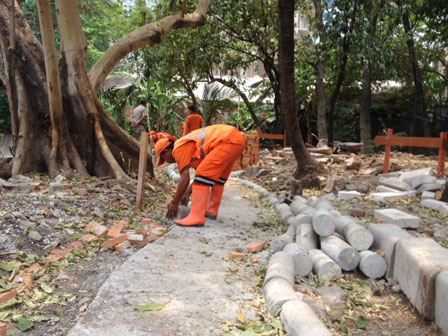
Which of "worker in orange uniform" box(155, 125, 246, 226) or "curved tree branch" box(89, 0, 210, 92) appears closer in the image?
"worker in orange uniform" box(155, 125, 246, 226)

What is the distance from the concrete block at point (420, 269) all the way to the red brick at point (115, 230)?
2602mm

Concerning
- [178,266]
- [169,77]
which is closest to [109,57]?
[178,266]

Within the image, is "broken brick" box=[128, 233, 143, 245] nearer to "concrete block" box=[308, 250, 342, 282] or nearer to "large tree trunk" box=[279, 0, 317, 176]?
Answer: "concrete block" box=[308, 250, 342, 282]

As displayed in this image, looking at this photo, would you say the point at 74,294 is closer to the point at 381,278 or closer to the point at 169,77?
the point at 381,278

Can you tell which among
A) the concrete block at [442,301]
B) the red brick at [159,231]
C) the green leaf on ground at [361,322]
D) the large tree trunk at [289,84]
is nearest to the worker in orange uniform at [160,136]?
the red brick at [159,231]

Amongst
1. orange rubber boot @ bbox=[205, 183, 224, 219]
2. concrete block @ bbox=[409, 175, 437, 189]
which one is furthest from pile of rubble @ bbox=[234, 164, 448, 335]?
concrete block @ bbox=[409, 175, 437, 189]

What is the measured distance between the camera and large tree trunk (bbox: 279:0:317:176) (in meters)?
7.23

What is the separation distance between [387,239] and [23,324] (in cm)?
278

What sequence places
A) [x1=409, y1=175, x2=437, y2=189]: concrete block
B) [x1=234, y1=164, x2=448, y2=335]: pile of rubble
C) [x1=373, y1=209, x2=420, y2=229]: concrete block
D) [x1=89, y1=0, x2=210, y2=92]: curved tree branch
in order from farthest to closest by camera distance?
[x1=89, y1=0, x2=210, y2=92]: curved tree branch → [x1=409, y1=175, x2=437, y2=189]: concrete block → [x1=373, y1=209, x2=420, y2=229]: concrete block → [x1=234, y1=164, x2=448, y2=335]: pile of rubble

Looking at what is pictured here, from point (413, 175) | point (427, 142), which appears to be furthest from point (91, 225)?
point (427, 142)

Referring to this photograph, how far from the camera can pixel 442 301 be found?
104 inches

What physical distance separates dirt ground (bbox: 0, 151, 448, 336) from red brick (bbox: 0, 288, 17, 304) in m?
0.06

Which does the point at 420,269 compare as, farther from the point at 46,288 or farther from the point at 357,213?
the point at 357,213

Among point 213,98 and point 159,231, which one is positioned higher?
point 213,98
